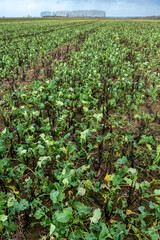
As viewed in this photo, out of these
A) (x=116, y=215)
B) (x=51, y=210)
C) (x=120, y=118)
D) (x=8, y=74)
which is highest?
(x=8, y=74)

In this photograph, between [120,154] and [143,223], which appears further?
[120,154]

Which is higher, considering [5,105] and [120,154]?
[5,105]

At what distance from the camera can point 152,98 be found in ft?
16.5

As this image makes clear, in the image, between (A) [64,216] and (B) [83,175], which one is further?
(B) [83,175]

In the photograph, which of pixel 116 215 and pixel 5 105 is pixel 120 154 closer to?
pixel 116 215

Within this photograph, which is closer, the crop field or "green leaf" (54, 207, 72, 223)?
"green leaf" (54, 207, 72, 223)

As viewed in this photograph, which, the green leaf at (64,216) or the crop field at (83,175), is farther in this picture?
the crop field at (83,175)

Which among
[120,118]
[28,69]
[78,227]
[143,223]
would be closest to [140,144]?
[120,118]

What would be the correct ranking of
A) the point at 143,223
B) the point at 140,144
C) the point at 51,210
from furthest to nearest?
the point at 140,144
the point at 51,210
the point at 143,223

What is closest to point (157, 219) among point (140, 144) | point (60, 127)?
point (140, 144)

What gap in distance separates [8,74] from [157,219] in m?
6.91

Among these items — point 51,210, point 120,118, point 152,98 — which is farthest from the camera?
point 152,98

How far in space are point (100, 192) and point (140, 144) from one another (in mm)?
1405

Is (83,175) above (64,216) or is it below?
below
